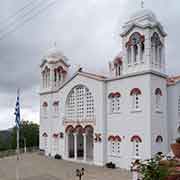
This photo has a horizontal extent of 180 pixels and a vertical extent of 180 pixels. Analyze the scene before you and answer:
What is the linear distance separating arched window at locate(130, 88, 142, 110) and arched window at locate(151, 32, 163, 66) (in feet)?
9.59

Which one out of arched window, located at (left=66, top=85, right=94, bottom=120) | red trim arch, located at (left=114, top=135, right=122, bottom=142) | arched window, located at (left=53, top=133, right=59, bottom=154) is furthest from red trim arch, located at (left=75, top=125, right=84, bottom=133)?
red trim arch, located at (left=114, top=135, right=122, bottom=142)

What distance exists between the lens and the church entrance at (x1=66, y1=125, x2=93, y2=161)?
26.2 meters

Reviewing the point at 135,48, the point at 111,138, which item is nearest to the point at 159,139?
the point at 111,138

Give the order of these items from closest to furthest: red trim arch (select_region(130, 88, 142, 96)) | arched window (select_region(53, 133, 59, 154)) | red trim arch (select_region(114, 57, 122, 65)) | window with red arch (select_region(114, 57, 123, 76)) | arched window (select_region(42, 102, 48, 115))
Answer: red trim arch (select_region(130, 88, 142, 96))
arched window (select_region(53, 133, 59, 154))
red trim arch (select_region(114, 57, 122, 65))
window with red arch (select_region(114, 57, 123, 76))
arched window (select_region(42, 102, 48, 115))

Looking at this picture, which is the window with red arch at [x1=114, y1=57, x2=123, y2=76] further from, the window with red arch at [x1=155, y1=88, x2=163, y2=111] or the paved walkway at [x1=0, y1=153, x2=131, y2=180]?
the paved walkway at [x1=0, y1=153, x2=131, y2=180]

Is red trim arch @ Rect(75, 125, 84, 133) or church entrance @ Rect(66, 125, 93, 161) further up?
red trim arch @ Rect(75, 125, 84, 133)

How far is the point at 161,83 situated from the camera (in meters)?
22.4

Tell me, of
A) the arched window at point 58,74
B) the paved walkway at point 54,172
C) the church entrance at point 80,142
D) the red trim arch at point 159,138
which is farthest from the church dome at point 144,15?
the paved walkway at point 54,172

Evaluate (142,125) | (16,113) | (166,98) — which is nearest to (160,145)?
(142,125)

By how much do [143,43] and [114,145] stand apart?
9.32 metres

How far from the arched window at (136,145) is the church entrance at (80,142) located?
5324mm

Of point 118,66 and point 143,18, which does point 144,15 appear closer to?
point 143,18

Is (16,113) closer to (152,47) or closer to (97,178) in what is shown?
(97,178)

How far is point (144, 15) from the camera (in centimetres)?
2280
